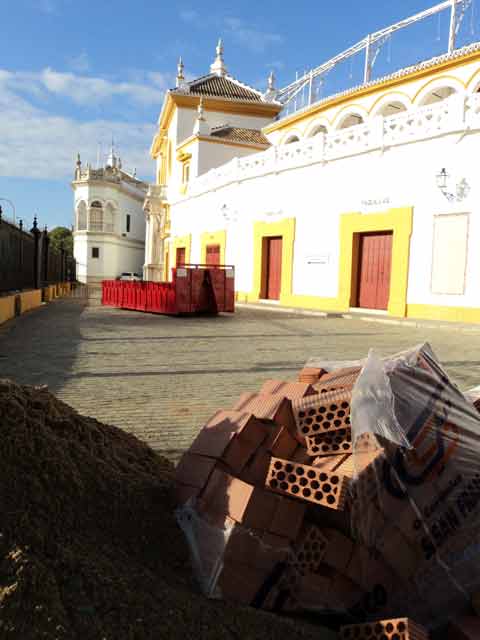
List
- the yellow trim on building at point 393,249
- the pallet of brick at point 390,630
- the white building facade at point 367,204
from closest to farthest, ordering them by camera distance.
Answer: the pallet of brick at point 390,630 → the white building facade at point 367,204 → the yellow trim on building at point 393,249

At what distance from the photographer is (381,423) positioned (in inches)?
84.9

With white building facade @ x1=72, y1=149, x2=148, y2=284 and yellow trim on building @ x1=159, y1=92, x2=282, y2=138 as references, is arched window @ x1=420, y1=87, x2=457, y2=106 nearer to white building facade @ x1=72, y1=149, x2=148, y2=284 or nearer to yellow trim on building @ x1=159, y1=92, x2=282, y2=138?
yellow trim on building @ x1=159, y1=92, x2=282, y2=138

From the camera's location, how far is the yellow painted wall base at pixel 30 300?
1546 centimetres

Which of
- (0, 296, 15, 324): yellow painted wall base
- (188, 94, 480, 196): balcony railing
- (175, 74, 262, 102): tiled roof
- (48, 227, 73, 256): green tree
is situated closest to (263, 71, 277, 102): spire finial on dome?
(175, 74, 262, 102): tiled roof

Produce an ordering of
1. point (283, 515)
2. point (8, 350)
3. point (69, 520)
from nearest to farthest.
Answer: point (69, 520) < point (283, 515) < point (8, 350)

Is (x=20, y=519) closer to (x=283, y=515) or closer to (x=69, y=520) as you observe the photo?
(x=69, y=520)

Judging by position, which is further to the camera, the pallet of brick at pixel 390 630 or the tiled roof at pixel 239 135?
the tiled roof at pixel 239 135

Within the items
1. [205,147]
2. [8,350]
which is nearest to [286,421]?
[8,350]

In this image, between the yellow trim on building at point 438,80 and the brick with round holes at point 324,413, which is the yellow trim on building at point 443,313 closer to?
the yellow trim on building at point 438,80

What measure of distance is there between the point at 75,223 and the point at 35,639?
57.0 m

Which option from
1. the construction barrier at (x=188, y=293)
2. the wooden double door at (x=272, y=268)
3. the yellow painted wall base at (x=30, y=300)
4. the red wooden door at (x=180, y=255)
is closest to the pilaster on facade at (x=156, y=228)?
the red wooden door at (x=180, y=255)

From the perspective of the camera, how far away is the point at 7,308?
13047 millimetres

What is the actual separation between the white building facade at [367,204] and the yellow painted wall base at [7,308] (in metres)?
10.6

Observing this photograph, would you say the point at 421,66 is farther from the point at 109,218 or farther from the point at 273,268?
the point at 109,218
